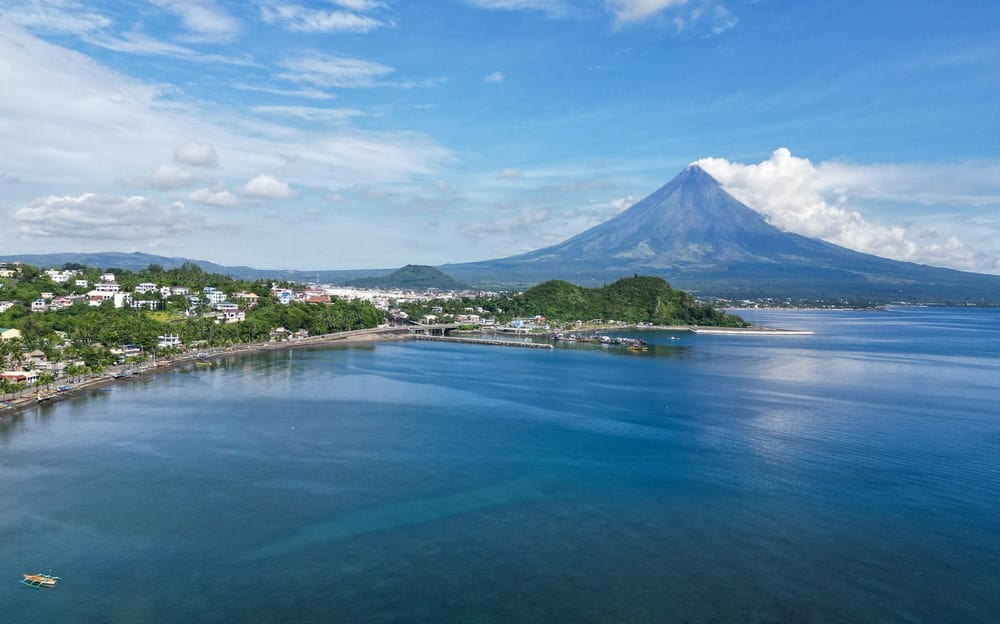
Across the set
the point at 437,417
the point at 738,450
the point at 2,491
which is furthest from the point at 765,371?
the point at 2,491

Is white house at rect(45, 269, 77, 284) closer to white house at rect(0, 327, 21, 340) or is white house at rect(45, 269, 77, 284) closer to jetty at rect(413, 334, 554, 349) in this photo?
white house at rect(0, 327, 21, 340)

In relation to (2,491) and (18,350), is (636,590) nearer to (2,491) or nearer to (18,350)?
(2,491)

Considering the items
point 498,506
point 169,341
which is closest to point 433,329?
point 169,341

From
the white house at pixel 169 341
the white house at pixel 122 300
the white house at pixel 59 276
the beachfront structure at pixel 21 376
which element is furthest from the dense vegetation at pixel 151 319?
the beachfront structure at pixel 21 376

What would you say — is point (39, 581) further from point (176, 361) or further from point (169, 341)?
point (169, 341)

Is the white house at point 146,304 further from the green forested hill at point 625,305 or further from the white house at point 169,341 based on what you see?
the green forested hill at point 625,305

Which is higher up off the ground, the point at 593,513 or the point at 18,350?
the point at 18,350

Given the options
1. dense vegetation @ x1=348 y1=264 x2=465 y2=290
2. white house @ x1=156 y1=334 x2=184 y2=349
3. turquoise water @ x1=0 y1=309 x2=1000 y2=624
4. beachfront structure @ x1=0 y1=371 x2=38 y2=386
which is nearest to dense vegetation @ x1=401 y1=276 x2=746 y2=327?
white house @ x1=156 y1=334 x2=184 y2=349
